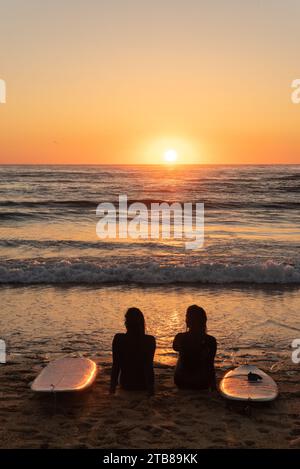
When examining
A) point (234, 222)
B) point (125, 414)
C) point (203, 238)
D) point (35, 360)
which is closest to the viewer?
point (125, 414)

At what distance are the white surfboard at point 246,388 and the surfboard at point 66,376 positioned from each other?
1.73 meters

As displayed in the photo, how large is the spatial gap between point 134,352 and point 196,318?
89cm

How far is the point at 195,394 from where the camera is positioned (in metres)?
6.46

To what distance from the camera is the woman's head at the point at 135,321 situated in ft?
20.5

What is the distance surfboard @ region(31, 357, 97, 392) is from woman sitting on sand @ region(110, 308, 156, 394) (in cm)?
41

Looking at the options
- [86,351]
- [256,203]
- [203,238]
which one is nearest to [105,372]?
[86,351]

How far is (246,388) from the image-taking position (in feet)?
20.3

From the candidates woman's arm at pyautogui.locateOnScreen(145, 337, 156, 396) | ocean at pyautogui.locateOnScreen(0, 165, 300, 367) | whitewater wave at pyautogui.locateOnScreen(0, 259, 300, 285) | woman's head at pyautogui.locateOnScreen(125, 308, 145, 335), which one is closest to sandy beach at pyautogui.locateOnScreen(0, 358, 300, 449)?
woman's arm at pyautogui.locateOnScreen(145, 337, 156, 396)

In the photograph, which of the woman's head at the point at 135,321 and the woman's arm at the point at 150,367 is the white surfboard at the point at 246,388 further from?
the woman's head at the point at 135,321

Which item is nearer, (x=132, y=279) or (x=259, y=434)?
(x=259, y=434)

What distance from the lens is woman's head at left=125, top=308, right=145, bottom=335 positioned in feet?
20.5

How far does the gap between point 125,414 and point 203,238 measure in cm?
1711
